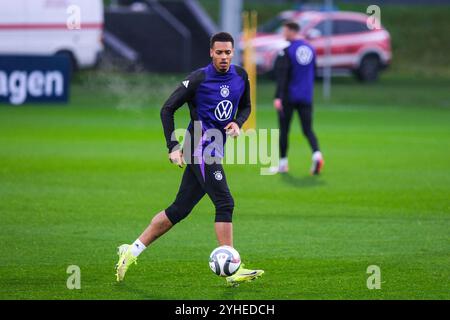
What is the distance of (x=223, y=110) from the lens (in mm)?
8844

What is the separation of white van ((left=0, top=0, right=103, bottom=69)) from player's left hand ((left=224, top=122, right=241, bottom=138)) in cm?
2398

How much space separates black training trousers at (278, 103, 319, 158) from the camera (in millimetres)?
16516

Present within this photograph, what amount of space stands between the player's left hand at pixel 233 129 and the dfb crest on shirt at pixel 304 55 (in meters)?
8.01

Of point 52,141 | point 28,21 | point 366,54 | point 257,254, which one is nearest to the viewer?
point 257,254

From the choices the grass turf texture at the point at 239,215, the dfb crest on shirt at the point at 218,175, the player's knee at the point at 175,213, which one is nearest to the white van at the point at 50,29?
the grass turf texture at the point at 239,215

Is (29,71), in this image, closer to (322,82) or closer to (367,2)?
(322,82)

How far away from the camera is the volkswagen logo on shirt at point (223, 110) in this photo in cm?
883

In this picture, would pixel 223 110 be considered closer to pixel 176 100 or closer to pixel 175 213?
pixel 176 100

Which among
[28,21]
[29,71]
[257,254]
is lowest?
[257,254]

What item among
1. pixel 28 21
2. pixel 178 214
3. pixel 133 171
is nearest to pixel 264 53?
pixel 28 21

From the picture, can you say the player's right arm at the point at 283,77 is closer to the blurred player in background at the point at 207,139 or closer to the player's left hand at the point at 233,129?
the blurred player in background at the point at 207,139

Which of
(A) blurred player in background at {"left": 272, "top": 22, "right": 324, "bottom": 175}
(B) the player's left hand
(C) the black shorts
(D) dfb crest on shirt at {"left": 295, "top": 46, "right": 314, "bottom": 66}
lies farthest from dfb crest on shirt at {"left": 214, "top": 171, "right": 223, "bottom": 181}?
(D) dfb crest on shirt at {"left": 295, "top": 46, "right": 314, "bottom": 66}

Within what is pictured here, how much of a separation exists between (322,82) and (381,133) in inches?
548

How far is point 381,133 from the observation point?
2327 centimetres
